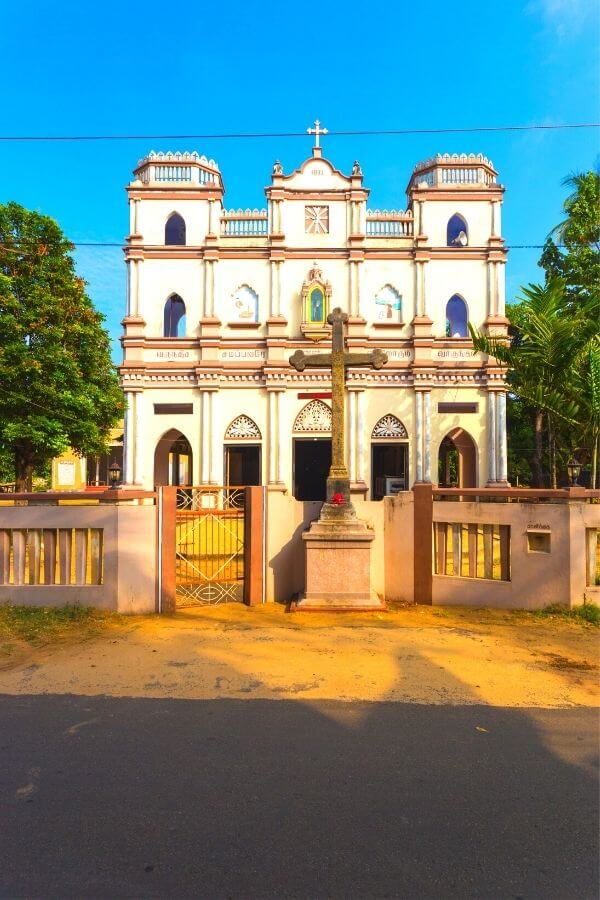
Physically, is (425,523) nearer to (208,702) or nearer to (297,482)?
(208,702)

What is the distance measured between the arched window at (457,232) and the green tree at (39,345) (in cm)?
1264

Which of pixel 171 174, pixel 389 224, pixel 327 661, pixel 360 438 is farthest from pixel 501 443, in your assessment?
pixel 171 174

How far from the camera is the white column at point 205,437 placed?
54.2ft

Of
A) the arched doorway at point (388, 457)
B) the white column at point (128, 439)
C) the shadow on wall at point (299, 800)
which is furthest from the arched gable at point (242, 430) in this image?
the shadow on wall at point (299, 800)

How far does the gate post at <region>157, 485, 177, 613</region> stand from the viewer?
22.5ft

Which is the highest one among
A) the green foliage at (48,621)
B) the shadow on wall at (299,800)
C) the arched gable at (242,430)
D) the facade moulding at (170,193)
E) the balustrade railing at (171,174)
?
the balustrade railing at (171,174)

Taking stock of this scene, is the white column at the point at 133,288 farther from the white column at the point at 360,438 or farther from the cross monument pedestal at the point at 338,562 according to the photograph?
the cross monument pedestal at the point at 338,562

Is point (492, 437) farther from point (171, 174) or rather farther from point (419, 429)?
point (171, 174)

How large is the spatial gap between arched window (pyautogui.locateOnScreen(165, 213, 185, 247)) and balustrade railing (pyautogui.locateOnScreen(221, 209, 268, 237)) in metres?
1.43

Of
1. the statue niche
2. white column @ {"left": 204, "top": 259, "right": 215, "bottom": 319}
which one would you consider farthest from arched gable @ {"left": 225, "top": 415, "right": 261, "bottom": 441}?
white column @ {"left": 204, "top": 259, "right": 215, "bottom": 319}

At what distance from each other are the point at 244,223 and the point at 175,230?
97.0 inches

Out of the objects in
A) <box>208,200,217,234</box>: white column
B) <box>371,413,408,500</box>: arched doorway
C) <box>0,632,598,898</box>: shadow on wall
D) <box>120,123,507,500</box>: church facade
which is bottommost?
<box>0,632,598,898</box>: shadow on wall

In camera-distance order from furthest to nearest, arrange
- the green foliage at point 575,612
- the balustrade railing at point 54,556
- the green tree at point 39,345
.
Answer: the green tree at point 39,345, the balustrade railing at point 54,556, the green foliage at point 575,612

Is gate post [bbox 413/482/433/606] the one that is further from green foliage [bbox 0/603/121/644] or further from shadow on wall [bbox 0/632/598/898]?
green foliage [bbox 0/603/121/644]
